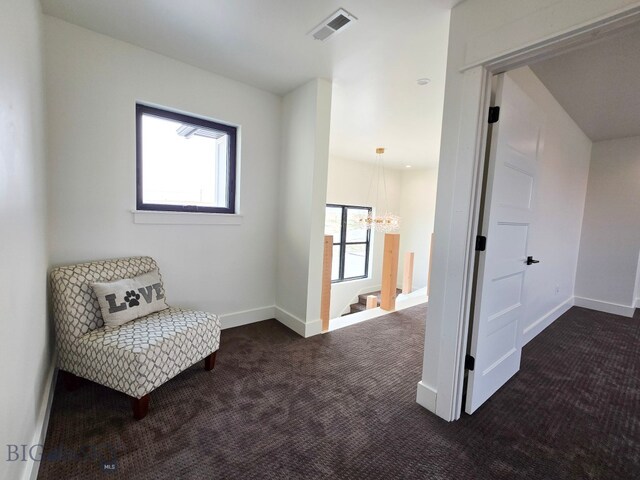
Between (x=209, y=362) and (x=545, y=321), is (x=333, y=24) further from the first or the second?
(x=545, y=321)

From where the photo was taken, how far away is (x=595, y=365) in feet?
8.23

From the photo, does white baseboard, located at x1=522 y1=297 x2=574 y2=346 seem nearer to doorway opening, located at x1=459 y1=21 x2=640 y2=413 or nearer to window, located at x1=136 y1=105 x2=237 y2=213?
doorway opening, located at x1=459 y1=21 x2=640 y2=413

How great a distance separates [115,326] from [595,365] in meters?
3.88

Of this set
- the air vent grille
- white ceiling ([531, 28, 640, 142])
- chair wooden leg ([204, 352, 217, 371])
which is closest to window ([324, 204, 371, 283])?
white ceiling ([531, 28, 640, 142])

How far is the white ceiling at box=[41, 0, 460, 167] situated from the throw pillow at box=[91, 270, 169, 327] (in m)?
1.80

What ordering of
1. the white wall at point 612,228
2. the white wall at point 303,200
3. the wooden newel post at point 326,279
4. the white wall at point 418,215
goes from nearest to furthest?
the white wall at point 303,200 < the wooden newel post at point 326,279 < the white wall at point 612,228 < the white wall at point 418,215

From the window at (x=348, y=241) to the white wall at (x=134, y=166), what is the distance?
3.43 meters

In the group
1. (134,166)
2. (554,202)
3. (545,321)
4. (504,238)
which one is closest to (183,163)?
(134,166)

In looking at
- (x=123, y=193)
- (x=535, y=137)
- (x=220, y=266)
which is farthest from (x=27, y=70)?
(x=535, y=137)

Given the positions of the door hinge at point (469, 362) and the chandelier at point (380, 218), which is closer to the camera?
the door hinge at point (469, 362)

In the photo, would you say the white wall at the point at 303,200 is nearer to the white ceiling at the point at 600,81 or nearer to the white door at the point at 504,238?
the white door at the point at 504,238

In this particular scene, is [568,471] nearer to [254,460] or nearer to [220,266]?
[254,460]

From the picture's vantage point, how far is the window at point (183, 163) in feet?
8.02

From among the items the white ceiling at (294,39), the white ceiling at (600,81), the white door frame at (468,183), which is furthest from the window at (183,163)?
the white ceiling at (600,81)
